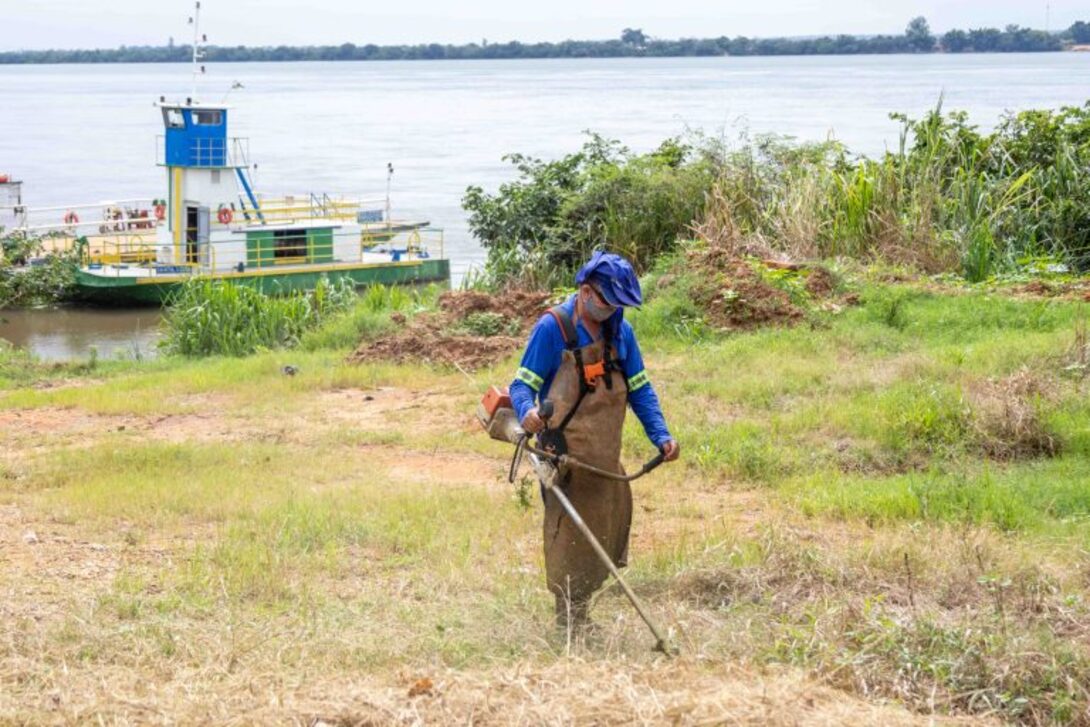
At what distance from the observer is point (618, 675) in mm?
4836

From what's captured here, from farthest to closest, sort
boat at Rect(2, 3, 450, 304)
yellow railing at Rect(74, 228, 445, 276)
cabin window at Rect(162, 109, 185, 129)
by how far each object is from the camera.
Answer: cabin window at Rect(162, 109, 185, 129), yellow railing at Rect(74, 228, 445, 276), boat at Rect(2, 3, 450, 304)

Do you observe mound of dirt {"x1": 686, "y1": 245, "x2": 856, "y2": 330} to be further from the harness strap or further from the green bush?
the harness strap

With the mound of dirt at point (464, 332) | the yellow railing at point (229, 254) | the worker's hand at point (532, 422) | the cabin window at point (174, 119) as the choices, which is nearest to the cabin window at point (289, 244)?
the yellow railing at point (229, 254)

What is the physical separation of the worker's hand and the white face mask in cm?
45

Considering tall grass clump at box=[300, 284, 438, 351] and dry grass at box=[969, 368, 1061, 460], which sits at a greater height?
dry grass at box=[969, 368, 1061, 460]

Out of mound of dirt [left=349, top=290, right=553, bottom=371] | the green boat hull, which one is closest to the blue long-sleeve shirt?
mound of dirt [left=349, top=290, right=553, bottom=371]

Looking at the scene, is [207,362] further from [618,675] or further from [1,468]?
[618,675]

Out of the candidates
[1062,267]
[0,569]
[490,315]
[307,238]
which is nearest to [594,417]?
[0,569]

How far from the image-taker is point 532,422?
19.0 ft

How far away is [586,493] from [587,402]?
395 millimetres

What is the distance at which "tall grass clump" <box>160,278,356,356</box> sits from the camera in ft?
58.2

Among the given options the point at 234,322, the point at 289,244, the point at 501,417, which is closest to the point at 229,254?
the point at 289,244

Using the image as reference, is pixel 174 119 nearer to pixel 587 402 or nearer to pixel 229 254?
pixel 229 254

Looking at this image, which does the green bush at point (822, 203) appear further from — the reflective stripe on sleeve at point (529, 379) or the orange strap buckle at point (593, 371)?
the reflective stripe on sleeve at point (529, 379)
